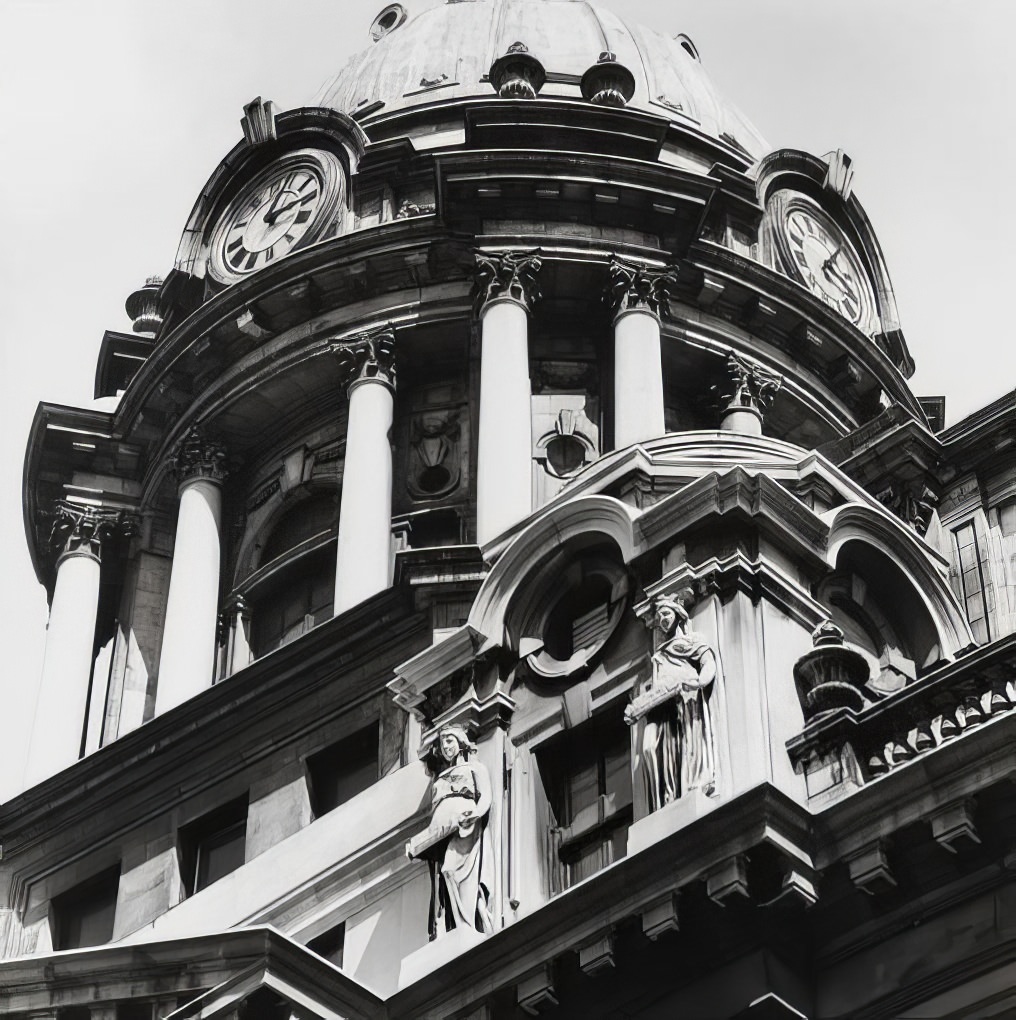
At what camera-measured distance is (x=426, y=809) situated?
33.8 meters

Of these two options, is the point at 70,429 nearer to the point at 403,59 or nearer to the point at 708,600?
the point at 403,59

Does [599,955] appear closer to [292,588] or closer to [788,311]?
[292,588]

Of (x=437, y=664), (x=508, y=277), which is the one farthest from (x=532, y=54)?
(x=437, y=664)

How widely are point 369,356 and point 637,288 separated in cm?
608

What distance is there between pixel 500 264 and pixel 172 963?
27851 millimetres

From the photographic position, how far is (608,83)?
62.1 meters

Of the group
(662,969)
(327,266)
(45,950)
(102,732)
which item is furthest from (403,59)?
(662,969)

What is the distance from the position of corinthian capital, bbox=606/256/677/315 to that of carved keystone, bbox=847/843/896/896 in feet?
104

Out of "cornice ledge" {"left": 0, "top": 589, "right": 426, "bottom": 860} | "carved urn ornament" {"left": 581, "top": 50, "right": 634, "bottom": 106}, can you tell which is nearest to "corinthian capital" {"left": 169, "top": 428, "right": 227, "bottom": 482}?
"carved urn ornament" {"left": 581, "top": 50, "right": 634, "bottom": 106}

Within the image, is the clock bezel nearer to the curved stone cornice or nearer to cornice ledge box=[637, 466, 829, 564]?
the curved stone cornice

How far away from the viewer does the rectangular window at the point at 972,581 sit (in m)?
41.6

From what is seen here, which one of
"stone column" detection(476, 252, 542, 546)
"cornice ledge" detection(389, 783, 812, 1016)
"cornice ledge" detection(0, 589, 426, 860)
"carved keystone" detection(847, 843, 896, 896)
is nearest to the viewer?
"carved keystone" detection(847, 843, 896, 896)

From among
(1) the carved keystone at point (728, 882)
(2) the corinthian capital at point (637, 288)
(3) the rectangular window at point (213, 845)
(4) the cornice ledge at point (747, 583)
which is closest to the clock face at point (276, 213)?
(2) the corinthian capital at point (637, 288)

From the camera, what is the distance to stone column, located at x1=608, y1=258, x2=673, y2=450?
5409 centimetres
